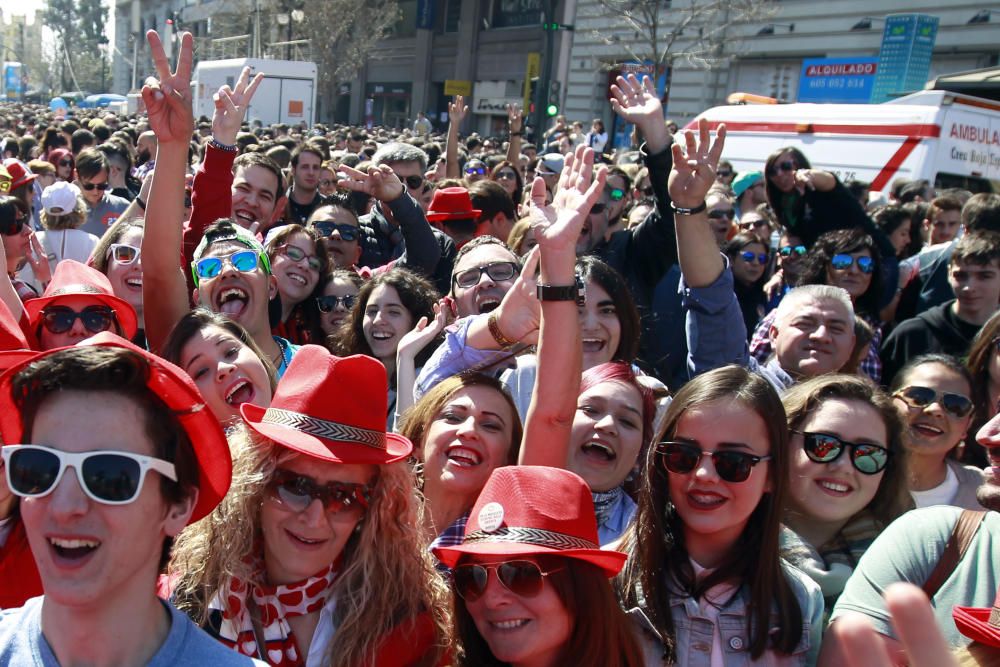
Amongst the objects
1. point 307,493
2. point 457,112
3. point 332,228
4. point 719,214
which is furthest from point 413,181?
point 307,493

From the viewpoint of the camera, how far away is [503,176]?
29.2 ft

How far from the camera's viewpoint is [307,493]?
2.19 metres

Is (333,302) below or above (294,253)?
below

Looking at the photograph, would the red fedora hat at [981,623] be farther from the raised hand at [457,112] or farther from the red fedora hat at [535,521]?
the raised hand at [457,112]

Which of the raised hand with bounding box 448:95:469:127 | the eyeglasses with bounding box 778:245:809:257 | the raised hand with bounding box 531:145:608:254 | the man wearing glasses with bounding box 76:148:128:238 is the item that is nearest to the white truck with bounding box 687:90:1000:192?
the raised hand with bounding box 448:95:469:127

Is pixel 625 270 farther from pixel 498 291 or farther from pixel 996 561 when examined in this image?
pixel 996 561

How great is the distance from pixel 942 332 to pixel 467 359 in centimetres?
286

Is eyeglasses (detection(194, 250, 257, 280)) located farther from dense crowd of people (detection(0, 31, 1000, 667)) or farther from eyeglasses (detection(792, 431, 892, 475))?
eyeglasses (detection(792, 431, 892, 475))

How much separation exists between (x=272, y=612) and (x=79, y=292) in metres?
1.63

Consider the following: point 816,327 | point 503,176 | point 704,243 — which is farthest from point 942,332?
point 503,176

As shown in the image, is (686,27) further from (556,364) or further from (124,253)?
(556,364)

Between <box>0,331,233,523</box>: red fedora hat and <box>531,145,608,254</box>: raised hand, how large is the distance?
124cm

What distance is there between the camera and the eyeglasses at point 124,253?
4.00 m

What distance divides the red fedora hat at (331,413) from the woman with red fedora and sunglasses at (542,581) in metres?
0.35
